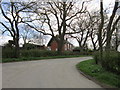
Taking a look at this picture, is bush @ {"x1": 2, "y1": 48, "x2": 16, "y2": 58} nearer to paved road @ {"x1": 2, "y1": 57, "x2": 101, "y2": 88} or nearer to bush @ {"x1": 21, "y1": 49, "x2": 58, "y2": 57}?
bush @ {"x1": 21, "y1": 49, "x2": 58, "y2": 57}

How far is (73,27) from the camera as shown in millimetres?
33688

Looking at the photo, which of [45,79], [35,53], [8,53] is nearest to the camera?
[45,79]

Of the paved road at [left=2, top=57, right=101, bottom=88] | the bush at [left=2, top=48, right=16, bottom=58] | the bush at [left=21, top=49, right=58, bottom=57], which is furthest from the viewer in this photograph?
the bush at [left=21, top=49, right=58, bottom=57]

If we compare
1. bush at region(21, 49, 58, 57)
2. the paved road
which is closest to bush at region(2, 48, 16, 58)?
bush at region(21, 49, 58, 57)

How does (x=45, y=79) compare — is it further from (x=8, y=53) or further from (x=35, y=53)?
(x=35, y=53)

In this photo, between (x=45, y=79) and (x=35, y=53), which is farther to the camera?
(x=35, y=53)

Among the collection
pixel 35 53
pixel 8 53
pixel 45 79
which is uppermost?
pixel 8 53

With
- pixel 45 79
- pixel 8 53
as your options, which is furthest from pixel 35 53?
pixel 45 79

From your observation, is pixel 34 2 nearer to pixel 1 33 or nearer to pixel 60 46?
pixel 1 33

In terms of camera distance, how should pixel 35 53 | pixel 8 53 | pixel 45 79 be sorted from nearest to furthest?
pixel 45 79 < pixel 8 53 < pixel 35 53

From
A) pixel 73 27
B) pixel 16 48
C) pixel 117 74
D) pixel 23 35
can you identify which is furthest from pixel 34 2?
pixel 23 35

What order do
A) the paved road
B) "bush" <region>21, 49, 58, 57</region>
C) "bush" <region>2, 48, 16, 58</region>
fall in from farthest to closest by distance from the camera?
"bush" <region>21, 49, 58, 57</region>
"bush" <region>2, 48, 16, 58</region>
the paved road

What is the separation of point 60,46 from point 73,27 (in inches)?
294

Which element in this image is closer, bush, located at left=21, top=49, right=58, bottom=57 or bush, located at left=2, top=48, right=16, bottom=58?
bush, located at left=2, top=48, right=16, bottom=58
